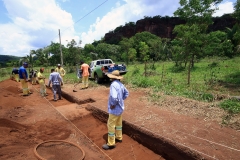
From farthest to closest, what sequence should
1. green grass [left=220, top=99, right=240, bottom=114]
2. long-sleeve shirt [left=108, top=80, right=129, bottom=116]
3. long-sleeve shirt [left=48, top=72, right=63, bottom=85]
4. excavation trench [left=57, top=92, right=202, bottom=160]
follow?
long-sleeve shirt [left=48, top=72, right=63, bottom=85], green grass [left=220, top=99, right=240, bottom=114], long-sleeve shirt [left=108, top=80, right=129, bottom=116], excavation trench [left=57, top=92, right=202, bottom=160]

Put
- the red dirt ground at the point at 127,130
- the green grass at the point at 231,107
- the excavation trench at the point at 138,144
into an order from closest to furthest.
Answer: the red dirt ground at the point at 127,130 → the excavation trench at the point at 138,144 → the green grass at the point at 231,107

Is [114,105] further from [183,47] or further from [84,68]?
[183,47]

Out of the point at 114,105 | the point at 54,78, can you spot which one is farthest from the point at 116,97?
the point at 54,78

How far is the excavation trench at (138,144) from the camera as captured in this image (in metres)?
3.78

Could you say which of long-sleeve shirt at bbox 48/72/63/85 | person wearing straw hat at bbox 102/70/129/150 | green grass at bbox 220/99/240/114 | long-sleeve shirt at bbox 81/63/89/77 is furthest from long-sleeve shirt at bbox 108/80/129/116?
long-sleeve shirt at bbox 81/63/89/77

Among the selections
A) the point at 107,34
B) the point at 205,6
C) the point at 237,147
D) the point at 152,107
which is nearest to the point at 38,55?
the point at 205,6

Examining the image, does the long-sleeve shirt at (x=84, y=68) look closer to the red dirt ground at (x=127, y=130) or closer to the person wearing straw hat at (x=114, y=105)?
the red dirt ground at (x=127, y=130)

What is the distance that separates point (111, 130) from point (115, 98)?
0.81 m

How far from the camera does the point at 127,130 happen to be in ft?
16.6

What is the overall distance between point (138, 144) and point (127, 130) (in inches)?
22.5

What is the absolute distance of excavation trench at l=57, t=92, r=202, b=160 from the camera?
378 cm

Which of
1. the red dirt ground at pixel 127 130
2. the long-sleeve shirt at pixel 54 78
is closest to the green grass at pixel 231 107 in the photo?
the red dirt ground at pixel 127 130

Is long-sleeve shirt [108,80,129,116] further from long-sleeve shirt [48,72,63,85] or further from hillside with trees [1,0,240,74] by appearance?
hillside with trees [1,0,240,74]

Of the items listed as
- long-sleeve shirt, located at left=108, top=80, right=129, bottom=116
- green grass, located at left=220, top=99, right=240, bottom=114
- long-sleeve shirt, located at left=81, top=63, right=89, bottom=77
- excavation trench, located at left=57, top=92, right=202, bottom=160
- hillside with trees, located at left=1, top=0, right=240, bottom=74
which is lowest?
excavation trench, located at left=57, top=92, right=202, bottom=160
